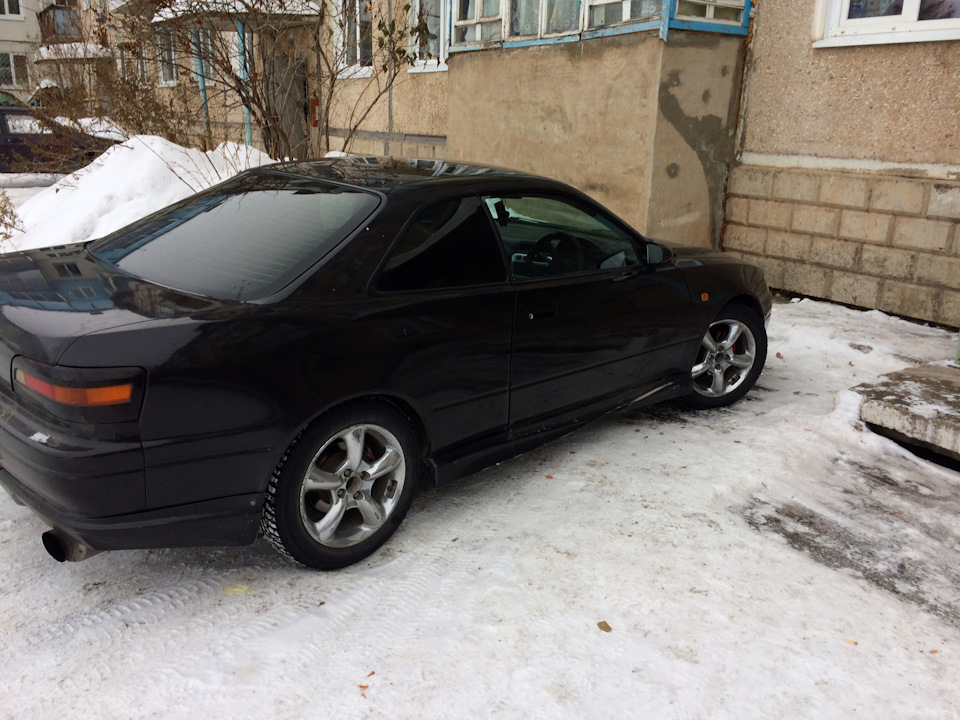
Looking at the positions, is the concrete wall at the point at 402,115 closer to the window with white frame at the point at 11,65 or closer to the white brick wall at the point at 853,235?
the white brick wall at the point at 853,235

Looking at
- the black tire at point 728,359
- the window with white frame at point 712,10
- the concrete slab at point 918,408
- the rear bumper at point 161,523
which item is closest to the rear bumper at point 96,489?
the rear bumper at point 161,523

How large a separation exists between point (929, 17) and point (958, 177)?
4.33 feet

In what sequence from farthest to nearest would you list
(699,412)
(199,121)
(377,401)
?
(199,121) → (699,412) → (377,401)

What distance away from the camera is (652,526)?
340 cm

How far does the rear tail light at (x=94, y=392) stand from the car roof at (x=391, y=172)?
1354 millimetres

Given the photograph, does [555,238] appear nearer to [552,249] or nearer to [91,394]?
[552,249]

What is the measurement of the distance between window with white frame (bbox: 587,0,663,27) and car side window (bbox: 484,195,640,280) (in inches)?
171

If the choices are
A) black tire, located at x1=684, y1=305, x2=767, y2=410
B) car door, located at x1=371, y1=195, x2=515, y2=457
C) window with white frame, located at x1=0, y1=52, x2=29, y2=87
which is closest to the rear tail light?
car door, located at x1=371, y1=195, x2=515, y2=457

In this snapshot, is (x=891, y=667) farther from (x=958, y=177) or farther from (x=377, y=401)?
(x=958, y=177)

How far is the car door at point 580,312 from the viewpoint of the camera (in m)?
3.62

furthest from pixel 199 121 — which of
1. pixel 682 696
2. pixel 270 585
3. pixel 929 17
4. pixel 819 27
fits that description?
pixel 682 696

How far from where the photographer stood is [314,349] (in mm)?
2795

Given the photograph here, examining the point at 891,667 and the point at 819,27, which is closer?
the point at 891,667

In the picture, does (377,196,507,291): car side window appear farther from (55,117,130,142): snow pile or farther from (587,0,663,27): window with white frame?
(55,117,130,142): snow pile
